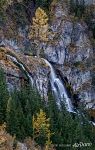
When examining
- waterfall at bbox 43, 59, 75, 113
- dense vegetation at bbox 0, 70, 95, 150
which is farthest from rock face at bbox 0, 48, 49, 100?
dense vegetation at bbox 0, 70, 95, 150

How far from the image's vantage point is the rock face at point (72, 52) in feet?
405

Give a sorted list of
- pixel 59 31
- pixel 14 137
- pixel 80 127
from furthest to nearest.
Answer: pixel 59 31 < pixel 80 127 < pixel 14 137

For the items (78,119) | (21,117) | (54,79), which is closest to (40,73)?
(54,79)

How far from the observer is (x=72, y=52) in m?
127

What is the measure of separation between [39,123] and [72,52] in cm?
3874

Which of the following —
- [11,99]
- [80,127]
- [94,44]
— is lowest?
[80,127]

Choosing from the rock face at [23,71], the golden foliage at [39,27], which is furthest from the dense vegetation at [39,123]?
the golden foliage at [39,27]

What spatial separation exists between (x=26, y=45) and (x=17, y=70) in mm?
15186

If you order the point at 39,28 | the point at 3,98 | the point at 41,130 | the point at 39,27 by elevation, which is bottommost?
the point at 41,130

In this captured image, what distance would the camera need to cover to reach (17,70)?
362ft

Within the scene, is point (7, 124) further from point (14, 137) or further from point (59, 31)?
point (59, 31)

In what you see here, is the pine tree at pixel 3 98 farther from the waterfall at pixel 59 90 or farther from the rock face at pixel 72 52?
the rock face at pixel 72 52

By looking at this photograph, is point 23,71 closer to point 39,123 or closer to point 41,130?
point 39,123

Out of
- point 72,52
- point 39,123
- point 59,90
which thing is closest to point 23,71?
point 59,90
